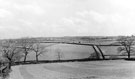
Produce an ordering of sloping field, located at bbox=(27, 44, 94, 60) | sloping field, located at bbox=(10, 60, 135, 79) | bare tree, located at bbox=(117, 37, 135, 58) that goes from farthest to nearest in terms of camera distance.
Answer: sloping field, located at bbox=(27, 44, 94, 60) → bare tree, located at bbox=(117, 37, 135, 58) → sloping field, located at bbox=(10, 60, 135, 79)

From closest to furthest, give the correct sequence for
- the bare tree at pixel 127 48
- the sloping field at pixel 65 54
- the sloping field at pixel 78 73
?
the sloping field at pixel 78 73
the bare tree at pixel 127 48
the sloping field at pixel 65 54

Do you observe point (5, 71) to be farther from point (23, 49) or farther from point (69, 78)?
point (23, 49)

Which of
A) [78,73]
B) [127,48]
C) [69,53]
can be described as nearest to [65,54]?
[69,53]

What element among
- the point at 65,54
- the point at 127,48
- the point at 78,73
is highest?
the point at 127,48

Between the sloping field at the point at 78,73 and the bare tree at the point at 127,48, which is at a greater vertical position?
the bare tree at the point at 127,48

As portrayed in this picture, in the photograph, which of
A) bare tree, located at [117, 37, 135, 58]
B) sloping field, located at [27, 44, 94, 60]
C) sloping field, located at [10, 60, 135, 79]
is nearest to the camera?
sloping field, located at [10, 60, 135, 79]

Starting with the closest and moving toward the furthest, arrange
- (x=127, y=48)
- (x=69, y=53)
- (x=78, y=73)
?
(x=78, y=73) < (x=127, y=48) < (x=69, y=53)

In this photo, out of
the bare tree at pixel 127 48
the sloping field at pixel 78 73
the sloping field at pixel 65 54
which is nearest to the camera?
the sloping field at pixel 78 73

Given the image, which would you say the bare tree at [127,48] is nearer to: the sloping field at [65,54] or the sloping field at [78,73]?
the sloping field at [65,54]

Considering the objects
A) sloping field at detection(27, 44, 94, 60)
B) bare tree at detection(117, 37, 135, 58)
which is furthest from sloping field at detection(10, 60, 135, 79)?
sloping field at detection(27, 44, 94, 60)

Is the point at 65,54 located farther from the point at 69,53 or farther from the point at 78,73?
the point at 78,73

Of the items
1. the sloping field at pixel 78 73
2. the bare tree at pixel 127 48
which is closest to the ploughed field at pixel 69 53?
the bare tree at pixel 127 48

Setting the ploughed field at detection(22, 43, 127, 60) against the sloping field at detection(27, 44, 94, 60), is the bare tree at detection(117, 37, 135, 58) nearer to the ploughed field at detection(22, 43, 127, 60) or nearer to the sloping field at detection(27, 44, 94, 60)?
the ploughed field at detection(22, 43, 127, 60)
